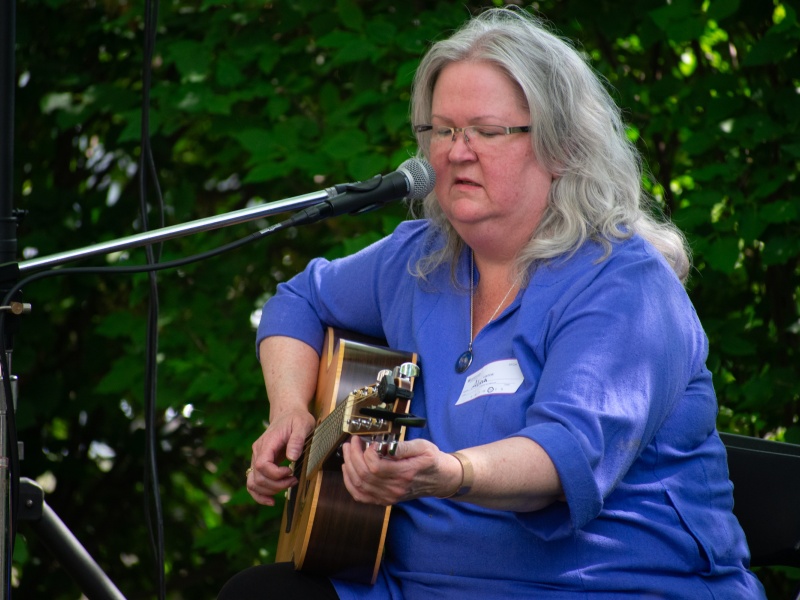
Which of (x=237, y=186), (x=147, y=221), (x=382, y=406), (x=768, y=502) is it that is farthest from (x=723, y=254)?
(x=237, y=186)

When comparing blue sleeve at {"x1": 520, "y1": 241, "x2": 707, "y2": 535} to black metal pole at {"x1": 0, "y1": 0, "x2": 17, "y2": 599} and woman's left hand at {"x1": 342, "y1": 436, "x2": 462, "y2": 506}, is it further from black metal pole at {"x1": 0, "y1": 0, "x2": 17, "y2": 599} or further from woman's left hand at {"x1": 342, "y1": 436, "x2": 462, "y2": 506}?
black metal pole at {"x1": 0, "y1": 0, "x2": 17, "y2": 599}

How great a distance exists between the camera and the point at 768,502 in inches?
73.2

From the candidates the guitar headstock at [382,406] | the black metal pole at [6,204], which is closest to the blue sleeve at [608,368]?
the guitar headstock at [382,406]

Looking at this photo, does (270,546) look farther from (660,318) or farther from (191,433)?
(660,318)

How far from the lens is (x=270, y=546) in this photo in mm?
3223

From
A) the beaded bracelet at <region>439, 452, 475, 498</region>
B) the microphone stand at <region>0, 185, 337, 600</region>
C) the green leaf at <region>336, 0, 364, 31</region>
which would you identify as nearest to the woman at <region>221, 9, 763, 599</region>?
the beaded bracelet at <region>439, 452, 475, 498</region>

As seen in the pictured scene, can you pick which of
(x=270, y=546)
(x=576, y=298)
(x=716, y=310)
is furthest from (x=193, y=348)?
(x=576, y=298)

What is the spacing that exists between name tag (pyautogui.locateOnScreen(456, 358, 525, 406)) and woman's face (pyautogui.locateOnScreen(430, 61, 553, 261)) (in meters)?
0.27

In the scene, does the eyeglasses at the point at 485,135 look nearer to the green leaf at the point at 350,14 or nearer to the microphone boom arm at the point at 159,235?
the microphone boom arm at the point at 159,235

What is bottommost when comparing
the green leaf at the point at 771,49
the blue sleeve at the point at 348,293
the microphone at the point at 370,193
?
the blue sleeve at the point at 348,293

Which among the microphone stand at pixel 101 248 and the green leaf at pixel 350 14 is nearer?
the microphone stand at pixel 101 248

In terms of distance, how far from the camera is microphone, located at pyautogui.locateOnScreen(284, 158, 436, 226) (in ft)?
5.36

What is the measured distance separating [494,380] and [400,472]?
46 cm

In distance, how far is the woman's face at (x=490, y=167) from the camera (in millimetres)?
1850
